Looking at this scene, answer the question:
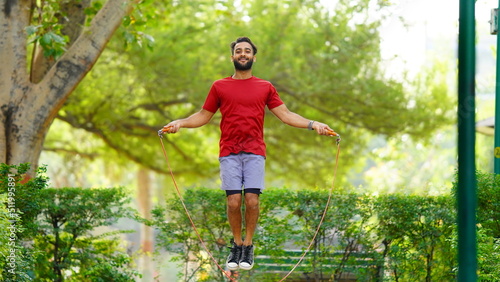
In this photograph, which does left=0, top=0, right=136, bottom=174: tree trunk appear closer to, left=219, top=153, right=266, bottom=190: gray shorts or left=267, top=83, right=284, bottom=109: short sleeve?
left=267, top=83, right=284, bottom=109: short sleeve

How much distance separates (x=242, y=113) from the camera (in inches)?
249

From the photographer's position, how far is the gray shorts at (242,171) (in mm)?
6293

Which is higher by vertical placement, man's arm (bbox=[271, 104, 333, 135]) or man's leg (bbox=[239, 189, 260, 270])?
man's arm (bbox=[271, 104, 333, 135])

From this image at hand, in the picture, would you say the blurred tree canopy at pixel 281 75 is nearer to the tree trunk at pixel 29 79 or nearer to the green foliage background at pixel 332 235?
the tree trunk at pixel 29 79

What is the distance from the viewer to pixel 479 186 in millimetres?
7203

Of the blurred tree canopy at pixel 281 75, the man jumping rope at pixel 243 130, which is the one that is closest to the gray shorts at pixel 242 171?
the man jumping rope at pixel 243 130

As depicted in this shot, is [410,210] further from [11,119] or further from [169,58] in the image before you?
[169,58]

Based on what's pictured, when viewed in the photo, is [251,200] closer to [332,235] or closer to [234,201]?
[234,201]

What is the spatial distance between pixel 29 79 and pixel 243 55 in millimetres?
3556

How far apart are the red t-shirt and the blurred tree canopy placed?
8.87 metres

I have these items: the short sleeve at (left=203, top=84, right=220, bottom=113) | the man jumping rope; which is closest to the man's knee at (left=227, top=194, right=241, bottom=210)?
the man jumping rope

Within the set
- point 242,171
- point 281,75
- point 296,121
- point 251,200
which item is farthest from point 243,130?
point 281,75

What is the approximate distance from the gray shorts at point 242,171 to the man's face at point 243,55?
0.77m

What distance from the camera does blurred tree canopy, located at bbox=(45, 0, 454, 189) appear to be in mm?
15945
